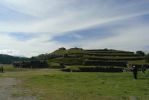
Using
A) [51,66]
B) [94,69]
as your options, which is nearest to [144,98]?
[94,69]

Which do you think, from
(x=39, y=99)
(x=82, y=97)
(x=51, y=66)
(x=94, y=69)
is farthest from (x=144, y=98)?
(x=51, y=66)

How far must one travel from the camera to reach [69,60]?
12600cm

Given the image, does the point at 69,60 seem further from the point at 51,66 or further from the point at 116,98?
the point at 116,98

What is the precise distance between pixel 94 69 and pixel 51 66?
1984cm

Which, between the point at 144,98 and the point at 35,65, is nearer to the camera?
the point at 144,98

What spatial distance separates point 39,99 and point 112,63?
94.1 metres

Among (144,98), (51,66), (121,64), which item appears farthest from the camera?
(121,64)

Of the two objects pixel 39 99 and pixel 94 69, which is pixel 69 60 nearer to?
pixel 94 69

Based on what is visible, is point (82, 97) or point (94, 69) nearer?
point (82, 97)

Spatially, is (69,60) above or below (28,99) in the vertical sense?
above

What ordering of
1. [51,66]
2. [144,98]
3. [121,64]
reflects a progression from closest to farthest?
1. [144,98]
2. [51,66]
3. [121,64]

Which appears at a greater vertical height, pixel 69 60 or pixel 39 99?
pixel 69 60

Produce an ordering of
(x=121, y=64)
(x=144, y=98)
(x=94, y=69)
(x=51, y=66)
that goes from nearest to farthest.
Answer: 1. (x=144, y=98)
2. (x=94, y=69)
3. (x=51, y=66)
4. (x=121, y=64)

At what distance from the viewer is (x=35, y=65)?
11194 cm
